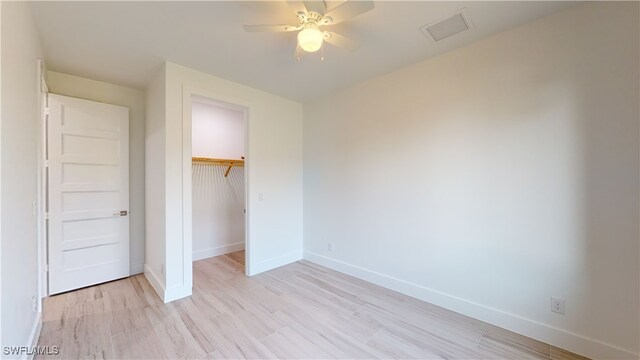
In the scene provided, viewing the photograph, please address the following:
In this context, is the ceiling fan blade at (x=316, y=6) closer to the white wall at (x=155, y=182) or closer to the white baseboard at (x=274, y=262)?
the white wall at (x=155, y=182)

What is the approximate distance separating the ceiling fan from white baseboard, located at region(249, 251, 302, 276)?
2783 millimetres

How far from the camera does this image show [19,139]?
5.16ft

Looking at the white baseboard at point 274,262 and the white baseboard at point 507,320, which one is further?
the white baseboard at point 274,262

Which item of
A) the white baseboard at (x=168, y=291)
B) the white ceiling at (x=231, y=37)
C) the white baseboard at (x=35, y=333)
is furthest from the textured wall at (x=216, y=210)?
the white baseboard at (x=35, y=333)

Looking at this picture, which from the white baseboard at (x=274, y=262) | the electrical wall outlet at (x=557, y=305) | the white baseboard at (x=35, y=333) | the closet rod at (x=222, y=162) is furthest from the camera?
the closet rod at (x=222, y=162)

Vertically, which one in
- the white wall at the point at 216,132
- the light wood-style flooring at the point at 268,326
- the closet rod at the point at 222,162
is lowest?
the light wood-style flooring at the point at 268,326

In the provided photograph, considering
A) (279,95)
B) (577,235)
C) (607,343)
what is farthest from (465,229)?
(279,95)

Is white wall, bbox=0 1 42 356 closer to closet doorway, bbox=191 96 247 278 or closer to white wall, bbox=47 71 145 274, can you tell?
white wall, bbox=47 71 145 274

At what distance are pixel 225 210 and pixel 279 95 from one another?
220 centimetres

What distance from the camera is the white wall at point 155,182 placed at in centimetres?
273

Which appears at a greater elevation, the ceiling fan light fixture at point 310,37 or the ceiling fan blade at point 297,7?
the ceiling fan blade at point 297,7

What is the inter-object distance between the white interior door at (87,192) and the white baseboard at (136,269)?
0.38ft

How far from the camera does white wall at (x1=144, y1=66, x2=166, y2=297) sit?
273 centimetres

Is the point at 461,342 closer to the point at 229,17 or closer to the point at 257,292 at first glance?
the point at 257,292
